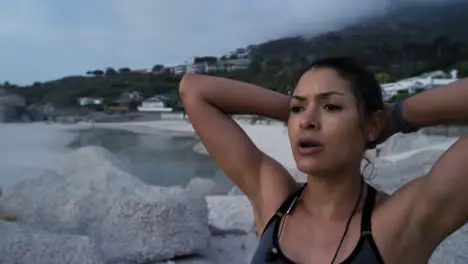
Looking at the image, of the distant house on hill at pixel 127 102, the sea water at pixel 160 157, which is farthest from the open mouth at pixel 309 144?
the distant house on hill at pixel 127 102

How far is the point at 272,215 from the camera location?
0.93 meters

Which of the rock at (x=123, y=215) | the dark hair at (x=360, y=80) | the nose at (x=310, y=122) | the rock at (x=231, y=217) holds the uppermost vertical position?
the dark hair at (x=360, y=80)

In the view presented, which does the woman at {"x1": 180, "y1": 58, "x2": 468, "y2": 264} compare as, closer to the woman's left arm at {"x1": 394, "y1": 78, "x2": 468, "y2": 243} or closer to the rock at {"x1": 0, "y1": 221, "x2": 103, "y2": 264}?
the woman's left arm at {"x1": 394, "y1": 78, "x2": 468, "y2": 243}

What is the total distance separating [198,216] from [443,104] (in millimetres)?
2691

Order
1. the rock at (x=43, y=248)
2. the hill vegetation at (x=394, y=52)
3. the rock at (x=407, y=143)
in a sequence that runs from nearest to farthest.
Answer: the rock at (x=43, y=248)
the rock at (x=407, y=143)
the hill vegetation at (x=394, y=52)

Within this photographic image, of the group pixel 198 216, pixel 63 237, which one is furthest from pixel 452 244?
pixel 63 237

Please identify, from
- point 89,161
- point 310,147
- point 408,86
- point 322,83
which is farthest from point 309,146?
point 408,86

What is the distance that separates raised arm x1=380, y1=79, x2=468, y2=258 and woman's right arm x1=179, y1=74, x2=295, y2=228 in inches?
8.7

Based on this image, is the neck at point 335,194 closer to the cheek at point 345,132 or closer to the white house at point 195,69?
the cheek at point 345,132

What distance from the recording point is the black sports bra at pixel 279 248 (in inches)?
31.2

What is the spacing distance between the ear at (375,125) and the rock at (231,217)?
10.5 feet

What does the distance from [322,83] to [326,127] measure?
0.26 ft

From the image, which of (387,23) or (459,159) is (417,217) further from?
(387,23)

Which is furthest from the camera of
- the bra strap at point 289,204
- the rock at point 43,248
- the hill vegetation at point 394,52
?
the hill vegetation at point 394,52
